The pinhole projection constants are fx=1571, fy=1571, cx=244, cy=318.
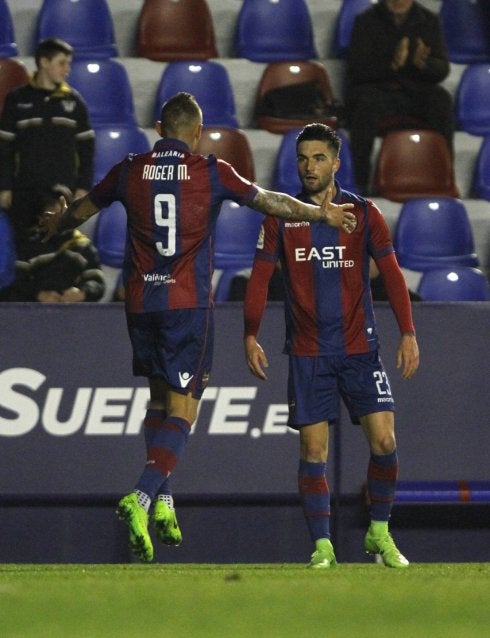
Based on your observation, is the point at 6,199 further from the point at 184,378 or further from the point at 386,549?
the point at 386,549

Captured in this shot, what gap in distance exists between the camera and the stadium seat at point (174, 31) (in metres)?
11.4

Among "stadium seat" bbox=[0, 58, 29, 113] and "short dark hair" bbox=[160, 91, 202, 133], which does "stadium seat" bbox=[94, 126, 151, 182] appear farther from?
"short dark hair" bbox=[160, 91, 202, 133]

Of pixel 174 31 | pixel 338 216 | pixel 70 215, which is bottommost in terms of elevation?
pixel 174 31

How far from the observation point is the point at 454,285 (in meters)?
9.83

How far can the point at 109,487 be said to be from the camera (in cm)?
787

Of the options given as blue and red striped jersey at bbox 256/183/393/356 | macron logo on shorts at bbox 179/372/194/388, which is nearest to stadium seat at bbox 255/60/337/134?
blue and red striped jersey at bbox 256/183/393/356

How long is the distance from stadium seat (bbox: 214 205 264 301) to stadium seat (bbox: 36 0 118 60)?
1.93m

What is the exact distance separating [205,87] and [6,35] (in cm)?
149

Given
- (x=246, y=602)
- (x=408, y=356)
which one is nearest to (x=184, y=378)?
(x=408, y=356)

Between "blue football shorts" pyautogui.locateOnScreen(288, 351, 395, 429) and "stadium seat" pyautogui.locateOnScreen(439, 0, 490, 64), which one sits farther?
"stadium seat" pyautogui.locateOnScreen(439, 0, 490, 64)

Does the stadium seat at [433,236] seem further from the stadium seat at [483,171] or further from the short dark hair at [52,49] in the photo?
the short dark hair at [52,49]

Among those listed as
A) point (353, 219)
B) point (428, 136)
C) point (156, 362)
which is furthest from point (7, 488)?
point (428, 136)

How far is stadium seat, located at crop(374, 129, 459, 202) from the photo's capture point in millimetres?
10805

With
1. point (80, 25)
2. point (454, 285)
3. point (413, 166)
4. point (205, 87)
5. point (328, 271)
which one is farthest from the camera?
point (80, 25)
